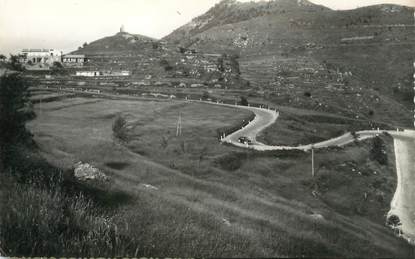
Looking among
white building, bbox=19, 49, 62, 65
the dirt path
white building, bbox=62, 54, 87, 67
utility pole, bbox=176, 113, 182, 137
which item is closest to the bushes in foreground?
the dirt path

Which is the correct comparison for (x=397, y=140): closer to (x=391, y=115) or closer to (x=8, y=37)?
(x=391, y=115)

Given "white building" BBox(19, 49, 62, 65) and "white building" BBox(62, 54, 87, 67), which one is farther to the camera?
"white building" BBox(62, 54, 87, 67)

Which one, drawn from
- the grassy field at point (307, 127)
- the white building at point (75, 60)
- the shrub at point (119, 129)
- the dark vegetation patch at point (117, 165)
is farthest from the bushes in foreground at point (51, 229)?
the white building at point (75, 60)

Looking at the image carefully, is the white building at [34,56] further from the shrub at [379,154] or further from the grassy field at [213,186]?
the shrub at [379,154]

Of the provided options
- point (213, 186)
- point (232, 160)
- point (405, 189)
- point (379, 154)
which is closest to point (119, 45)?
point (232, 160)

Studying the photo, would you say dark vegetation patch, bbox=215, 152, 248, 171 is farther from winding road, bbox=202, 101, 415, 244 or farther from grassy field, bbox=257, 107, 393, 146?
grassy field, bbox=257, 107, 393, 146
